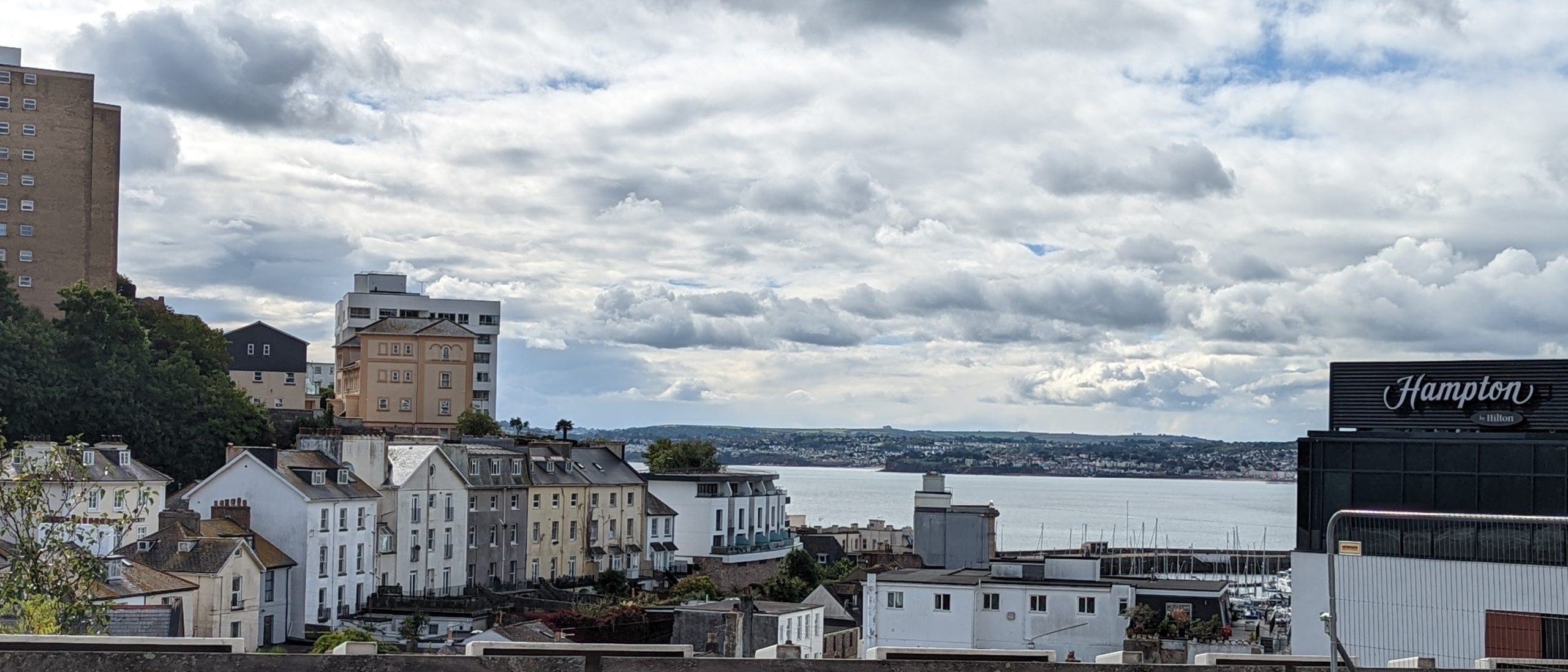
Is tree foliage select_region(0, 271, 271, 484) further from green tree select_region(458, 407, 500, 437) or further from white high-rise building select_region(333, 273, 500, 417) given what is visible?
white high-rise building select_region(333, 273, 500, 417)

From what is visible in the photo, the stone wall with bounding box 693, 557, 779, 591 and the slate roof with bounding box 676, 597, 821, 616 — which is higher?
the slate roof with bounding box 676, 597, 821, 616

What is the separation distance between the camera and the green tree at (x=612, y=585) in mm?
75188

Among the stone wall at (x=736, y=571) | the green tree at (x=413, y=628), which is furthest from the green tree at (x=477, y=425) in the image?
the green tree at (x=413, y=628)

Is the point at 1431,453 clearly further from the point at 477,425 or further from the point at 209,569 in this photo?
the point at 477,425

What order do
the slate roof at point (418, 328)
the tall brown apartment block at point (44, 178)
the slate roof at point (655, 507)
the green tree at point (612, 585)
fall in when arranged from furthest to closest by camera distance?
1. the slate roof at point (418, 328)
2. the tall brown apartment block at point (44, 178)
3. the slate roof at point (655, 507)
4. the green tree at point (612, 585)

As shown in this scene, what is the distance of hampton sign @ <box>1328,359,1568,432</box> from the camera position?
36.4m

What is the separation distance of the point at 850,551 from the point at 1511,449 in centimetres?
8877

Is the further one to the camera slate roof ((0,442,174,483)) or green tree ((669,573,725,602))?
green tree ((669,573,725,602))

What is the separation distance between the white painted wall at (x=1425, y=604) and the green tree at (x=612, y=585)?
4981cm

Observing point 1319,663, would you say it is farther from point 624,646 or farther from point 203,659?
point 203,659

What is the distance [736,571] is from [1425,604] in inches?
2787

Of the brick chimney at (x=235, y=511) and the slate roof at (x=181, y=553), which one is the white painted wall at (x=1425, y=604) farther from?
the brick chimney at (x=235, y=511)

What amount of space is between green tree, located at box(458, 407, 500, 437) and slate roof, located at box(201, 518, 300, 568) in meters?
44.3

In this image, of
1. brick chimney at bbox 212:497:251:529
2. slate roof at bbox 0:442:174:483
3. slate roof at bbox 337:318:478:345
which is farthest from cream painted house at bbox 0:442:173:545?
slate roof at bbox 337:318:478:345
